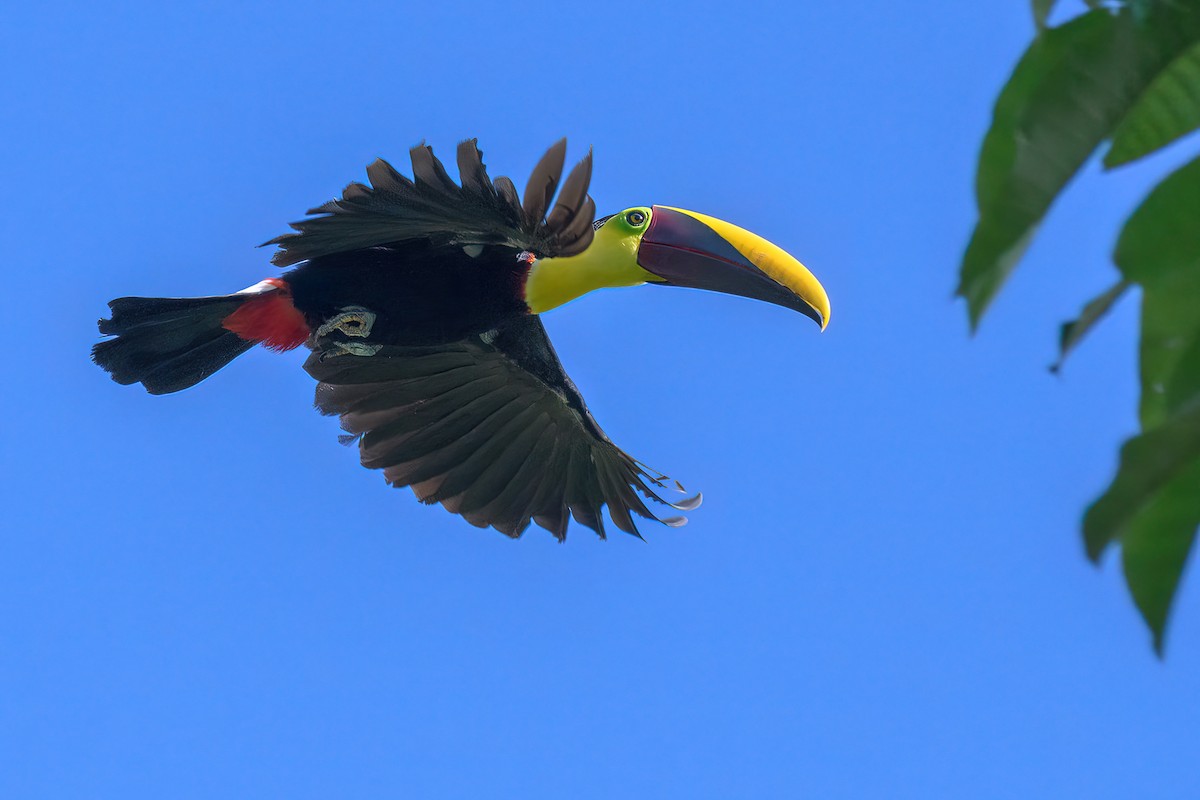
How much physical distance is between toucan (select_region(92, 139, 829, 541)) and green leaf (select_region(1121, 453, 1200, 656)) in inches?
181

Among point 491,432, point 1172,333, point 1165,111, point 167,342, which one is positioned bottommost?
point 1172,333


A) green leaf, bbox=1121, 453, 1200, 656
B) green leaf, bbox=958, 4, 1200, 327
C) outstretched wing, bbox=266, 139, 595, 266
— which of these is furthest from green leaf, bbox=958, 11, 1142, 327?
outstretched wing, bbox=266, 139, 595, 266

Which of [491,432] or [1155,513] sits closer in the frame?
[1155,513]

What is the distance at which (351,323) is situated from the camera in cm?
686

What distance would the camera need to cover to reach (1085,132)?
1.44 metres

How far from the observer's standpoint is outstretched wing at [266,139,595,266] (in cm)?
583

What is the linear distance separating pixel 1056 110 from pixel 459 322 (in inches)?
220

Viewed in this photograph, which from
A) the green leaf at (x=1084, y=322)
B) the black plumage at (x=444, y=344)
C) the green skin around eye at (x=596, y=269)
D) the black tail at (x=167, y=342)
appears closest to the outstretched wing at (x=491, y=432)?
the black plumage at (x=444, y=344)

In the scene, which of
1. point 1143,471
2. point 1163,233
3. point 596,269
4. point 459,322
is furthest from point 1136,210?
point 596,269

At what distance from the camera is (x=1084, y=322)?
60.1 inches

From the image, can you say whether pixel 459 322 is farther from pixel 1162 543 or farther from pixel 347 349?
pixel 1162 543

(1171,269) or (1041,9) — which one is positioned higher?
(1041,9)

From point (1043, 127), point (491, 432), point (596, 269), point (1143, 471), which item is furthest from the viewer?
point (491, 432)

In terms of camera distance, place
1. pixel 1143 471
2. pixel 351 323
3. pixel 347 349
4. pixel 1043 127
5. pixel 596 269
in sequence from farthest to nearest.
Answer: pixel 596 269
pixel 347 349
pixel 351 323
pixel 1043 127
pixel 1143 471
